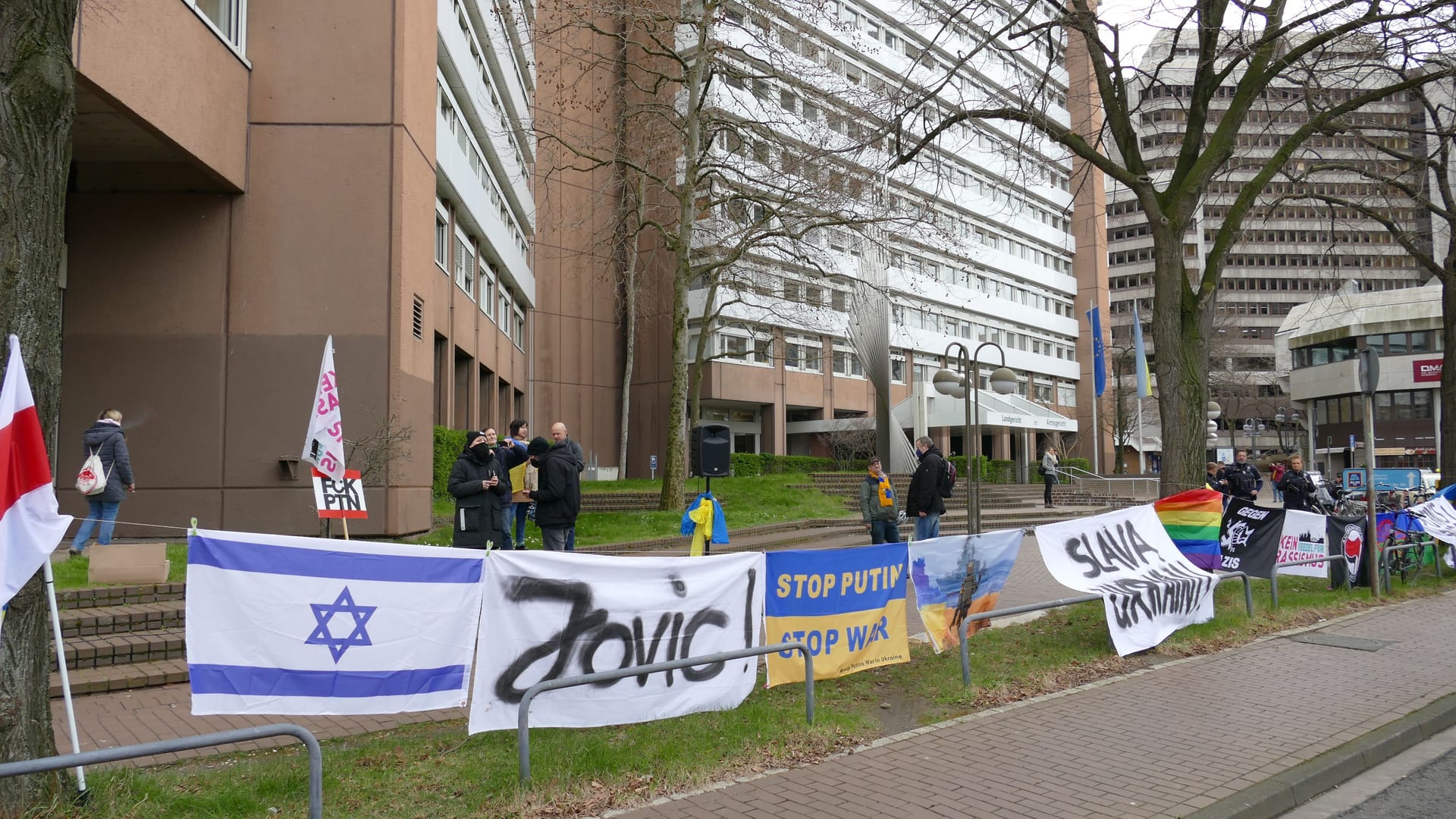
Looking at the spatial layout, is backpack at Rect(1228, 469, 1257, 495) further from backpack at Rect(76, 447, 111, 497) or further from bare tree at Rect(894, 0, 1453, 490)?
backpack at Rect(76, 447, 111, 497)

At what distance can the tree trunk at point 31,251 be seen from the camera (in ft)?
14.5

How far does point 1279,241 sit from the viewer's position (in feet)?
291

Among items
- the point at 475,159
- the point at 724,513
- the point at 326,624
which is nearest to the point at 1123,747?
the point at 326,624

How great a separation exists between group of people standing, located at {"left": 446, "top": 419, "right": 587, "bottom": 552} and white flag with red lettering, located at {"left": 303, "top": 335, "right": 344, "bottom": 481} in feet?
4.86

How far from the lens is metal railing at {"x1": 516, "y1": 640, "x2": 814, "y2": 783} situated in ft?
16.3

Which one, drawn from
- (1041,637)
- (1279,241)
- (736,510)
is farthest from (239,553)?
(1279,241)

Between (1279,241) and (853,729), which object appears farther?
(1279,241)

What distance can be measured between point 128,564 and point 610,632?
5540mm

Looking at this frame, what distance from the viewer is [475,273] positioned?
28391 mm

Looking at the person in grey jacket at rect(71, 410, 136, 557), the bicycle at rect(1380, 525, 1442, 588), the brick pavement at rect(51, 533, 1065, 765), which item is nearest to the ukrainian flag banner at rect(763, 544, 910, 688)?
the brick pavement at rect(51, 533, 1065, 765)

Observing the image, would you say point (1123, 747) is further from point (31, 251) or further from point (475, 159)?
point (475, 159)

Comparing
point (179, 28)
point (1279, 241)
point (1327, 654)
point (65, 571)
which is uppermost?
point (1279, 241)

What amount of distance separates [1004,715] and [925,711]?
1.81 ft

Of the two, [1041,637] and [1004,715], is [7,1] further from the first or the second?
[1041,637]
